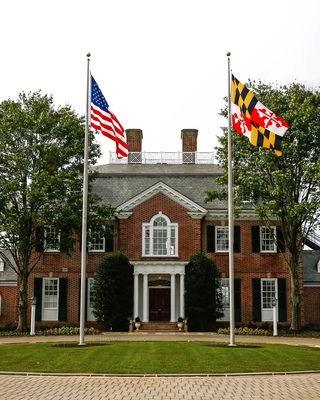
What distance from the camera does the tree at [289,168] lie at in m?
25.6

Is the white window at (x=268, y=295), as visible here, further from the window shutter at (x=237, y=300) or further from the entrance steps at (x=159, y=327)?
the entrance steps at (x=159, y=327)

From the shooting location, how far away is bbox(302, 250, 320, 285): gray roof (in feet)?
110

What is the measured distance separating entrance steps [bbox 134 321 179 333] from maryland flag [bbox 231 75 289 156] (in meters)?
14.9

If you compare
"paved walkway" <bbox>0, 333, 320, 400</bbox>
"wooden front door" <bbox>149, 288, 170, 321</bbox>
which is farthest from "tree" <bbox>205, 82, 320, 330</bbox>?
"paved walkway" <bbox>0, 333, 320, 400</bbox>

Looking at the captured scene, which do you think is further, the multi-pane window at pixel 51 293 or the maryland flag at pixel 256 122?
the multi-pane window at pixel 51 293

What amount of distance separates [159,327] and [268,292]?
23.2 feet

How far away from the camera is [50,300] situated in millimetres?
31766

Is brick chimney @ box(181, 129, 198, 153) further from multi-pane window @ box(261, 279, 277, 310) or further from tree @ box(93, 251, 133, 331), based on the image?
tree @ box(93, 251, 133, 331)

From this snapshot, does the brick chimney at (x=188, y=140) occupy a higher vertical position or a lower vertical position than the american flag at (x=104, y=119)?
higher

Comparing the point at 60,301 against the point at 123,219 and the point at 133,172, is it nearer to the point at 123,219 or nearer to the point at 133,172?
the point at 123,219

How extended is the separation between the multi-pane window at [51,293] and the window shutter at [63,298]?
1.17 feet

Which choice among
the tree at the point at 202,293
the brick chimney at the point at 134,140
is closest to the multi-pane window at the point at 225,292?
the tree at the point at 202,293

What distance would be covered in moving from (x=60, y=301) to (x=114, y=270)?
4.42 metres

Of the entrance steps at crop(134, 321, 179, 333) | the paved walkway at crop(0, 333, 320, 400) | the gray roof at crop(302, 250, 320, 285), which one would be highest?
the gray roof at crop(302, 250, 320, 285)
